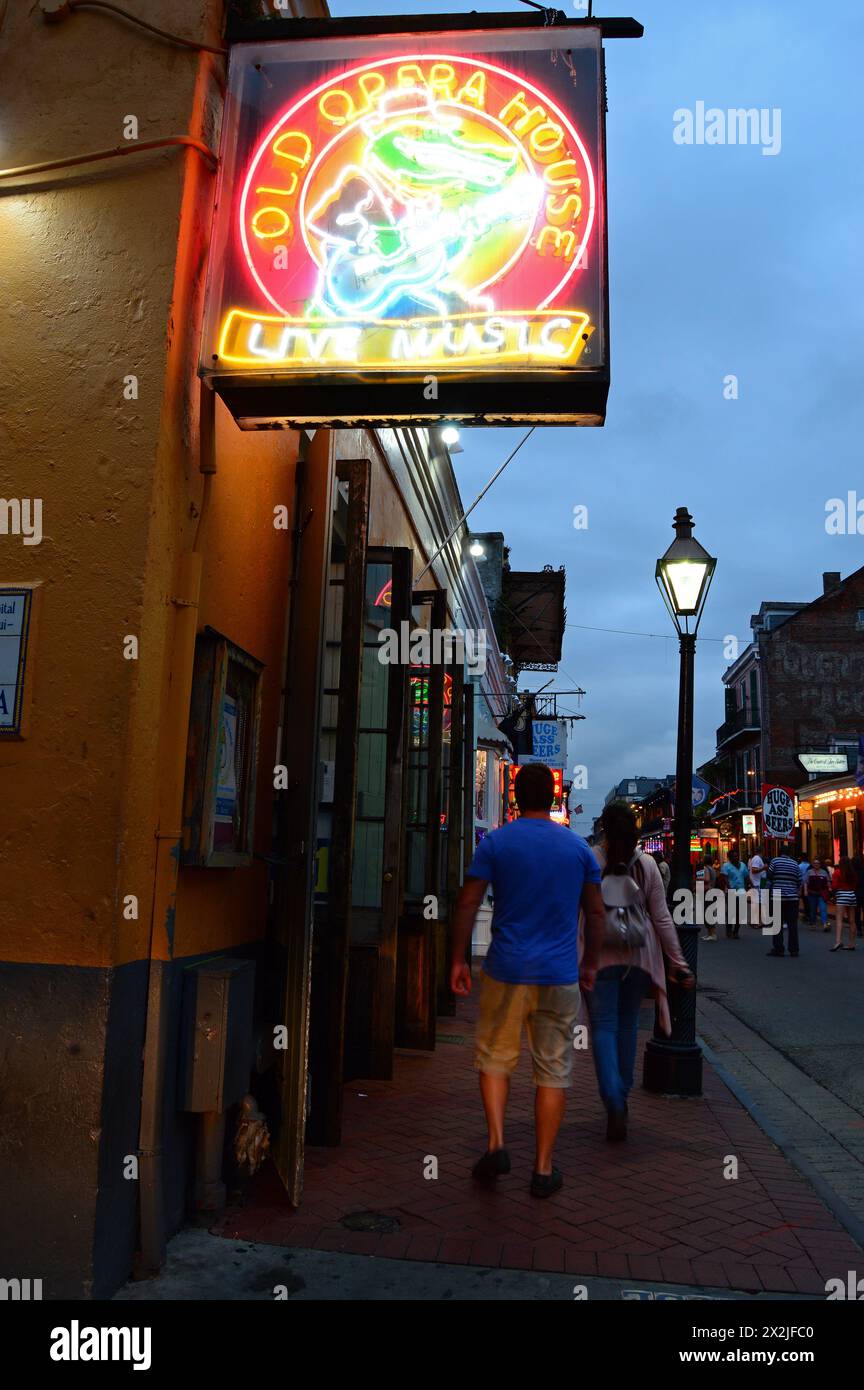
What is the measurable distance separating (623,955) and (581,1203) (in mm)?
1463

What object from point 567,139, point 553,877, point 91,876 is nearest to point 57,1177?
point 91,876

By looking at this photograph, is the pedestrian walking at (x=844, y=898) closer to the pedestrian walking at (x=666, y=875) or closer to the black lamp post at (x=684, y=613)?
the pedestrian walking at (x=666, y=875)

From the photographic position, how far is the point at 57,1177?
10.8ft

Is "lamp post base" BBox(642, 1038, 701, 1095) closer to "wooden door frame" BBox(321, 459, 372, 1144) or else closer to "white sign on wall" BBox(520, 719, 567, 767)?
"wooden door frame" BBox(321, 459, 372, 1144)

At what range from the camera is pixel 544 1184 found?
436cm

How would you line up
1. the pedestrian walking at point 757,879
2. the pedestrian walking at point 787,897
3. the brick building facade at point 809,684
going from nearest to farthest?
the pedestrian walking at point 787,897, the pedestrian walking at point 757,879, the brick building facade at point 809,684

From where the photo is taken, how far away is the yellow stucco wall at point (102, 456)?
3510mm

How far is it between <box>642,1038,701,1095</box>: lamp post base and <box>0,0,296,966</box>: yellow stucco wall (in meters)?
3.31

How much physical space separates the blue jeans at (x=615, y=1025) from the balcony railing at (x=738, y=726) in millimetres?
45179

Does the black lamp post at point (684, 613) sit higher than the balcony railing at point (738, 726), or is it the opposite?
the balcony railing at point (738, 726)

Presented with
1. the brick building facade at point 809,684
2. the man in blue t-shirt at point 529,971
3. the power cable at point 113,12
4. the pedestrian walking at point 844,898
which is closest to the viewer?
the power cable at point 113,12

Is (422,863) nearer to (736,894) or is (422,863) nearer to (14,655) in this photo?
(14,655)

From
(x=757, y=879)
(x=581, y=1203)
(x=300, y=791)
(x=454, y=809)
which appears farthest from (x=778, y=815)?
(x=300, y=791)

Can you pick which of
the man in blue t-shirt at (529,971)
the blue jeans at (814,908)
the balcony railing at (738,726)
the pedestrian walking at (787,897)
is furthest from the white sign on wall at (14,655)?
the balcony railing at (738,726)
